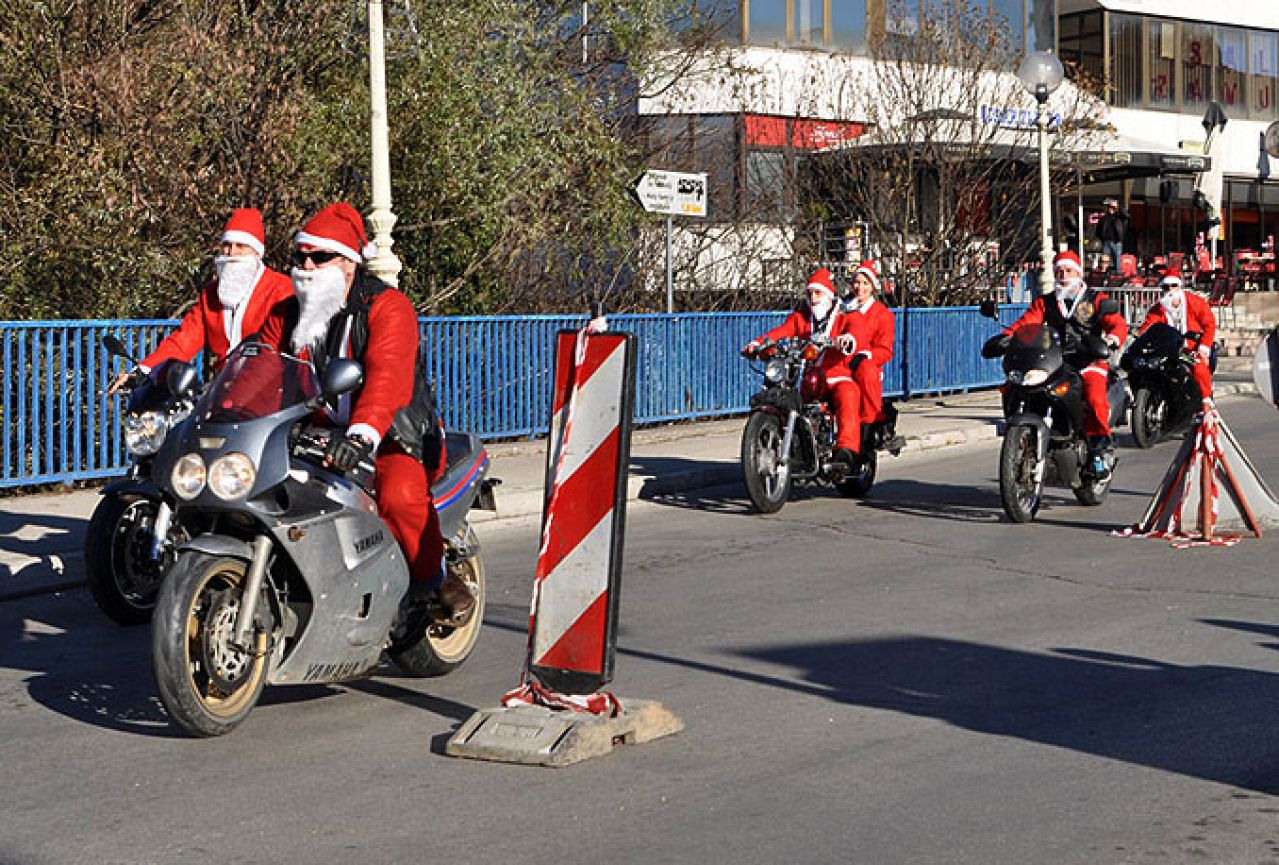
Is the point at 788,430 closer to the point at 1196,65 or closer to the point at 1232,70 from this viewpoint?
the point at 1196,65

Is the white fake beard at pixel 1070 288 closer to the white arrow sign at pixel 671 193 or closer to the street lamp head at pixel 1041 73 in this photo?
the white arrow sign at pixel 671 193

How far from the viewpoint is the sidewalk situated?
35.3 feet

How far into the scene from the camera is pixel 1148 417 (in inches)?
719

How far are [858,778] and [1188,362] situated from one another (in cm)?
1301

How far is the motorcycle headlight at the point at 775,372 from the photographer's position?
13.2 metres

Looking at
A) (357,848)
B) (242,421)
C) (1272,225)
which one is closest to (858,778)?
(357,848)

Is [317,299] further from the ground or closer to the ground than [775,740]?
further from the ground

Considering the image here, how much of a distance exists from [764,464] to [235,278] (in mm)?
5181

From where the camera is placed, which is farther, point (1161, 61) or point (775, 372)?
point (1161, 61)

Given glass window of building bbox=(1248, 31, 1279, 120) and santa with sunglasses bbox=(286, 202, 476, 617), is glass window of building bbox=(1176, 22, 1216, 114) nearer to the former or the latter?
glass window of building bbox=(1248, 31, 1279, 120)

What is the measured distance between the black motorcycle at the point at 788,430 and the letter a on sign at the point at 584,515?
6.56 metres

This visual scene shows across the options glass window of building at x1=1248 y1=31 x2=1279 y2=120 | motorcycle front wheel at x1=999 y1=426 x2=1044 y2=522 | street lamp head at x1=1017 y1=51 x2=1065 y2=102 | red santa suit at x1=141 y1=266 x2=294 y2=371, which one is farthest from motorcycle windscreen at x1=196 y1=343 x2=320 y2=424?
glass window of building at x1=1248 y1=31 x2=1279 y2=120

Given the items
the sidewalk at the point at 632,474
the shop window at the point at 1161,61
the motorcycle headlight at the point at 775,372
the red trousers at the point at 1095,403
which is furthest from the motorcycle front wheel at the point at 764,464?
the shop window at the point at 1161,61

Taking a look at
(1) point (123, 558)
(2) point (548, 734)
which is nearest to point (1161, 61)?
(1) point (123, 558)
